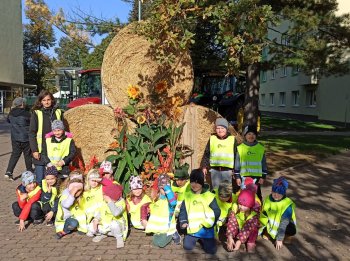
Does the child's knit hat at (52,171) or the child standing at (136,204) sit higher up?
the child's knit hat at (52,171)

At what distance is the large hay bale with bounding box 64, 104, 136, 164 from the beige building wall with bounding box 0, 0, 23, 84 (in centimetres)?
4057

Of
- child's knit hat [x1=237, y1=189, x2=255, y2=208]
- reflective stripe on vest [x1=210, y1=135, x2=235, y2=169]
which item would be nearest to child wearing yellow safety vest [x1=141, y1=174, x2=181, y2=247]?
child's knit hat [x1=237, y1=189, x2=255, y2=208]

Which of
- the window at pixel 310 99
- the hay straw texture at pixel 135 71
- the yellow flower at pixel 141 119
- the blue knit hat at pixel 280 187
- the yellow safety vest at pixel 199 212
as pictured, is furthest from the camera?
the window at pixel 310 99

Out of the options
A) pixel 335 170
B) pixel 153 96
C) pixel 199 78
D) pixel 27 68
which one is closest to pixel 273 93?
pixel 199 78

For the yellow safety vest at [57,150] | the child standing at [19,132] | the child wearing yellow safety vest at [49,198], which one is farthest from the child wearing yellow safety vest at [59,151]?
the child standing at [19,132]

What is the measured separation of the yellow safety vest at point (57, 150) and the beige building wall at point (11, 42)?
41287 millimetres

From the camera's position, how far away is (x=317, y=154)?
10844mm

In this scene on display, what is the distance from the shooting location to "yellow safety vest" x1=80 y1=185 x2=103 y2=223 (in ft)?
16.6

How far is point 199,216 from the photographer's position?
15.4ft

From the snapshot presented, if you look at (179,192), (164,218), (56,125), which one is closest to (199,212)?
(164,218)

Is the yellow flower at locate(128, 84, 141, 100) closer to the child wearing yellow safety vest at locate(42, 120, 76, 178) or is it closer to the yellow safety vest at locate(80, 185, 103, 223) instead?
the child wearing yellow safety vest at locate(42, 120, 76, 178)

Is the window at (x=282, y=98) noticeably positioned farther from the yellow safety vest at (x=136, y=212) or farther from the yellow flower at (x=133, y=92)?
the yellow safety vest at (x=136, y=212)

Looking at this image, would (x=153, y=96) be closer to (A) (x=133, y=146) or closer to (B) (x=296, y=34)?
Answer: (A) (x=133, y=146)

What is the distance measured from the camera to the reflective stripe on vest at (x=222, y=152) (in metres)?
5.64
